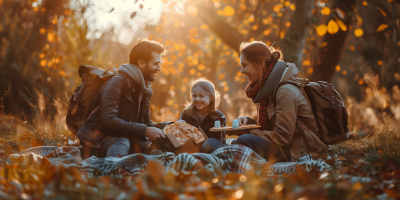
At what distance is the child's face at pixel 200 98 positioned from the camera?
4.10 meters

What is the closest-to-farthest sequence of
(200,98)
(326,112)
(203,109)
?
(326,112) < (200,98) < (203,109)

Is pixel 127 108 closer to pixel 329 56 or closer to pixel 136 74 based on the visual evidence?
pixel 136 74

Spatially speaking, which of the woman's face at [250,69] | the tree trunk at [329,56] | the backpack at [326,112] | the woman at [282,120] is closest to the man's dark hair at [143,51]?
the woman's face at [250,69]

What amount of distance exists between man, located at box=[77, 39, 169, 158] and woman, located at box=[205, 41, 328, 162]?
1145mm

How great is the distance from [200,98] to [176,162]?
5.94 ft

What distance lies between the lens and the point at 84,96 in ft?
11.0

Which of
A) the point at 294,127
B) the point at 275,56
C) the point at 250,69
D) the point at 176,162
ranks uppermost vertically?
the point at 275,56

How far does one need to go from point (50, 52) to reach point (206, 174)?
7.00 m

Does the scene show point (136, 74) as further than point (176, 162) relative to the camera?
Yes

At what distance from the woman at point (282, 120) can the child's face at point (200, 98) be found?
39.9 inches

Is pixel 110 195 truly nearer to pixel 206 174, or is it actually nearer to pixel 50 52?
pixel 206 174

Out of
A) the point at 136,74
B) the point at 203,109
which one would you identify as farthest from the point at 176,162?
the point at 203,109

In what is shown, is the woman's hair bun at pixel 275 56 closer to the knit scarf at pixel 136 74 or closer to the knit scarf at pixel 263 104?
the knit scarf at pixel 263 104

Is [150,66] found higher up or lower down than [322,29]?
lower down
